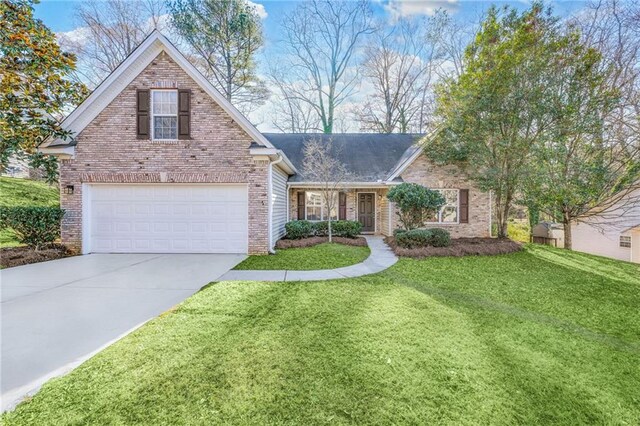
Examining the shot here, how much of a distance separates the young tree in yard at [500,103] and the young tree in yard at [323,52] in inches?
478

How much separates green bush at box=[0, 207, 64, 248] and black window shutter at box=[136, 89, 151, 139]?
3476 millimetres

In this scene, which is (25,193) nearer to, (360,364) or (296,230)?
(296,230)

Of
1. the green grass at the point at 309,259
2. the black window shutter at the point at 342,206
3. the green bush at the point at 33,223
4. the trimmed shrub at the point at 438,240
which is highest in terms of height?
the black window shutter at the point at 342,206

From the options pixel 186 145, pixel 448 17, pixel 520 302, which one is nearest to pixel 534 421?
pixel 520 302

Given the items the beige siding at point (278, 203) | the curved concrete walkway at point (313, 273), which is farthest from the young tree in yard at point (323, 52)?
the curved concrete walkway at point (313, 273)

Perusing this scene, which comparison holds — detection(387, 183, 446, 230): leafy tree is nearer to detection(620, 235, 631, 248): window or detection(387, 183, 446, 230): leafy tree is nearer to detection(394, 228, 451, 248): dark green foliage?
detection(394, 228, 451, 248): dark green foliage

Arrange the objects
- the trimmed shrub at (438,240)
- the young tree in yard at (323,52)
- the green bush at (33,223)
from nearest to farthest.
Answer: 1. the green bush at (33,223)
2. the trimmed shrub at (438,240)
3. the young tree in yard at (323,52)

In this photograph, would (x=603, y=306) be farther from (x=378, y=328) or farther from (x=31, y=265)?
(x=31, y=265)

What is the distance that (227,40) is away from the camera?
57.7 ft

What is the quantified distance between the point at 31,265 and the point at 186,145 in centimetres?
508

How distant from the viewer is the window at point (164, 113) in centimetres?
883

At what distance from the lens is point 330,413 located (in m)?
2.30

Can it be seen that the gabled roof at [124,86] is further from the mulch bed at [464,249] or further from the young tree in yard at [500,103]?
the young tree in yard at [500,103]

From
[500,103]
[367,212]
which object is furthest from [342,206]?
[500,103]
